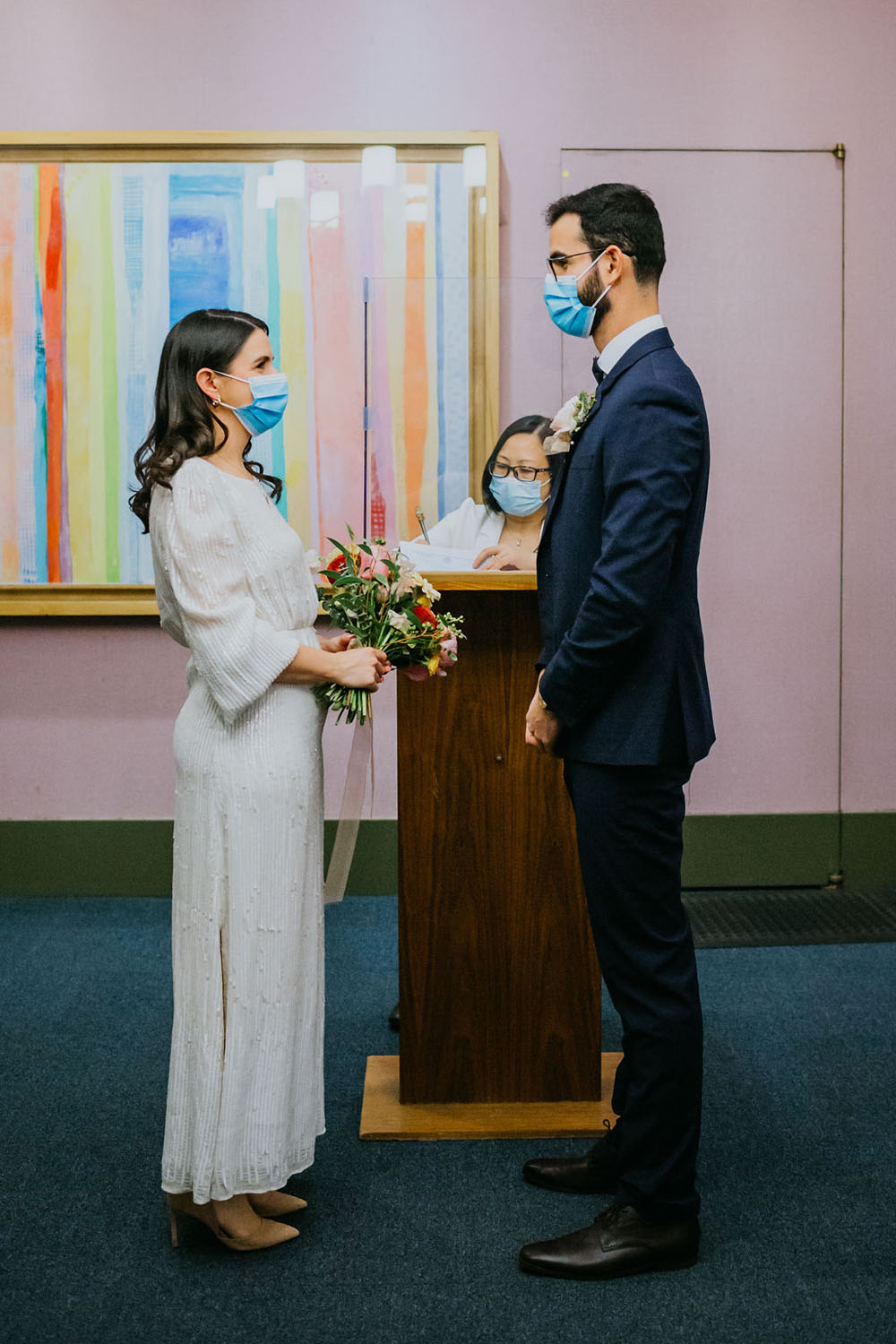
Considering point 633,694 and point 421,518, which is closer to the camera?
point 633,694

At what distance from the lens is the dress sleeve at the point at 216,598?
6.29 feet

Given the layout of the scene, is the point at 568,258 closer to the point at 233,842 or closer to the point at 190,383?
the point at 190,383

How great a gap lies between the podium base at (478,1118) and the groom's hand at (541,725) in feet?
3.02

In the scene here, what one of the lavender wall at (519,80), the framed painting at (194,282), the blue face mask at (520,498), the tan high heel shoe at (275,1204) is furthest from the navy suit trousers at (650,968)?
the lavender wall at (519,80)

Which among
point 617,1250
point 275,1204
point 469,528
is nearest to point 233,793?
point 275,1204

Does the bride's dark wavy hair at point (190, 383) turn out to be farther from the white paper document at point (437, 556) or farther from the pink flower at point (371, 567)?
the white paper document at point (437, 556)

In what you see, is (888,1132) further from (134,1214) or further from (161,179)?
(161,179)

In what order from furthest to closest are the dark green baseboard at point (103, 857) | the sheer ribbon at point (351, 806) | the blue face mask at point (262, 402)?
the dark green baseboard at point (103, 857), the sheer ribbon at point (351, 806), the blue face mask at point (262, 402)

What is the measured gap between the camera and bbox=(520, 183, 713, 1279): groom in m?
1.86

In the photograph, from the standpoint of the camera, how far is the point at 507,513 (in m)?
2.54

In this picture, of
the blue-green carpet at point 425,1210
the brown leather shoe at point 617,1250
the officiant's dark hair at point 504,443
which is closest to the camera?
the blue-green carpet at point 425,1210

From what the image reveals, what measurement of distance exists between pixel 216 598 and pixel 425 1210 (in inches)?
46.8

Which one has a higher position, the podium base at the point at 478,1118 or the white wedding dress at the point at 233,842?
the white wedding dress at the point at 233,842

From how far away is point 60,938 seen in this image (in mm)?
3605
